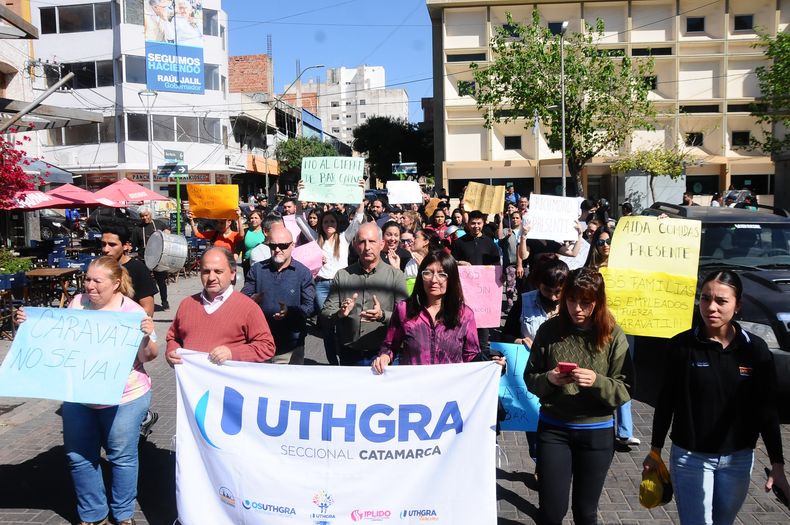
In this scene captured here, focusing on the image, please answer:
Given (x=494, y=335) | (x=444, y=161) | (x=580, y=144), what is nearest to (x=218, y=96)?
(x=444, y=161)

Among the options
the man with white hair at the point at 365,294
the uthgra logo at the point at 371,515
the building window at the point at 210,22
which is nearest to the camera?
the uthgra logo at the point at 371,515

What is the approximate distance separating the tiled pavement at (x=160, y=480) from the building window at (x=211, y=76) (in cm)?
4318

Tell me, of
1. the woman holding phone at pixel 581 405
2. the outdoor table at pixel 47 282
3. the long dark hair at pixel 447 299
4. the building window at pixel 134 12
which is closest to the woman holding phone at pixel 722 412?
the woman holding phone at pixel 581 405

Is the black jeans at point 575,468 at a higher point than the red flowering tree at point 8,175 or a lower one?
lower

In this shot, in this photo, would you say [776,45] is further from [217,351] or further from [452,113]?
[217,351]

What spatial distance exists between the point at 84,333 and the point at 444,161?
4593cm

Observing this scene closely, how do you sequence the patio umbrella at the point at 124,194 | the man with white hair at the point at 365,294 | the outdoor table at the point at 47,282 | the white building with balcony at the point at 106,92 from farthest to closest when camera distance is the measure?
the white building with balcony at the point at 106,92 < the patio umbrella at the point at 124,194 < the outdoor table at the point at 47,282 < the man with white hair at the point at 365,294

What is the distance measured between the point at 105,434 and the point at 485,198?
11.2m

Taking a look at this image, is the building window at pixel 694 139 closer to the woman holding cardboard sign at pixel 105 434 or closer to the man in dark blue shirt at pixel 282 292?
the man in dark blue shirt at pixel 282 292

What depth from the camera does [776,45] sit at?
2777 cm

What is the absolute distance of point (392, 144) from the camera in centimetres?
7262

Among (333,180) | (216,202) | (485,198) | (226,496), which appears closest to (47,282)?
(216,202)

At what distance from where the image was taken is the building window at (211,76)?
156 ft

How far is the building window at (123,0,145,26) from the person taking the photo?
4438 centimetres
